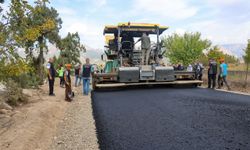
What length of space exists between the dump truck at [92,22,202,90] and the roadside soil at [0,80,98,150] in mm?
2945

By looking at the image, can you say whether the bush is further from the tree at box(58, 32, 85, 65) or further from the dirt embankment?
the tree at box(58, 32, 85, 65)

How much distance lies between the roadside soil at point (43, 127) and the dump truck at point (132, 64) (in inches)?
116

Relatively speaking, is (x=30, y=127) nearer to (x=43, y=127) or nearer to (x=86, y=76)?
(x=43, y=127)

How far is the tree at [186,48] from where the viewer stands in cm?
3916

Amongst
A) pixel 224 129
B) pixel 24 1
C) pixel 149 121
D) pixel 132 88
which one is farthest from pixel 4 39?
pixel 132 88

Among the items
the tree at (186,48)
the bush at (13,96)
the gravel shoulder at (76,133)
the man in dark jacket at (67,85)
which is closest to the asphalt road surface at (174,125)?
the gravel shoulder at (76,133)

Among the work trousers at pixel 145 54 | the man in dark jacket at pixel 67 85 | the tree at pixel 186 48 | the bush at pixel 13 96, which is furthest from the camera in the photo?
the tree at pixel 186 48

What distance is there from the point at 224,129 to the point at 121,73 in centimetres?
687

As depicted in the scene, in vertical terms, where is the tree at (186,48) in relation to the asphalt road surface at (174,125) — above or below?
above

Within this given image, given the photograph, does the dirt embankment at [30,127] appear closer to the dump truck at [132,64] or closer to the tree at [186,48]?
the dump truck at [132,64]

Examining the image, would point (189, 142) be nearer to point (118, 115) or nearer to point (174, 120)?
point (174, 120)

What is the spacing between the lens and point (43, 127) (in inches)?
262

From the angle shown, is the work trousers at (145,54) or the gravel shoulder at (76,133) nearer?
the gravel shoulder at (76,133)

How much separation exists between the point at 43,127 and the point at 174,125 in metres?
2.70
